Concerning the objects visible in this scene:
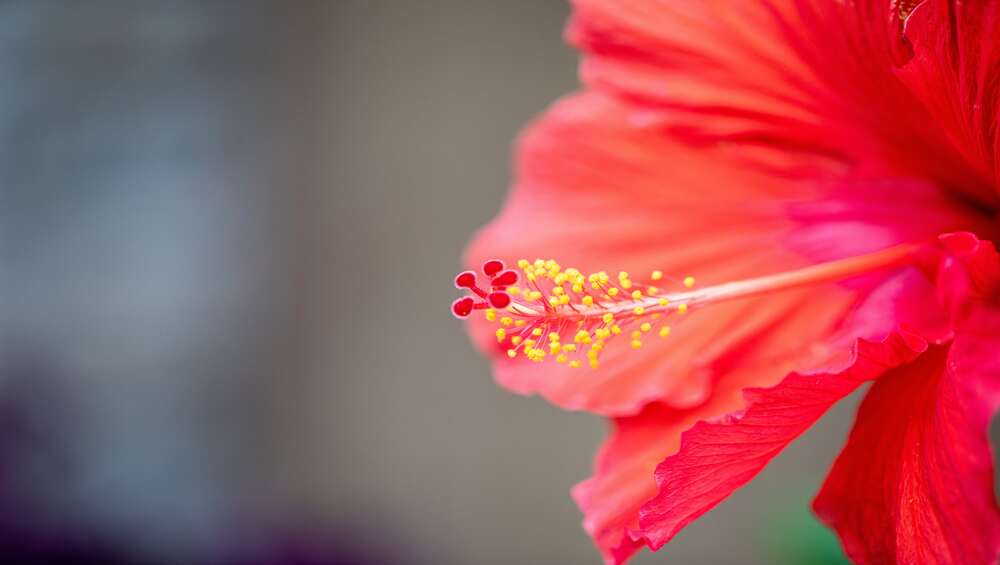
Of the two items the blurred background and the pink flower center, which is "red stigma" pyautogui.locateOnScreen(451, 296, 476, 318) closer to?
the pink flower center

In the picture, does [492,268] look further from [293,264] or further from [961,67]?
[293,264]

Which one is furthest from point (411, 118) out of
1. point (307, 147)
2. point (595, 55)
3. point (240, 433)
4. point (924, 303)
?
point (924, 303)

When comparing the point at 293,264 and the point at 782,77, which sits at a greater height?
the point at 293,264

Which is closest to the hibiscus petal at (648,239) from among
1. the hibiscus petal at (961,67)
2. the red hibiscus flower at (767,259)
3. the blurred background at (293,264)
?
the red hibiscus flower at (767,259)

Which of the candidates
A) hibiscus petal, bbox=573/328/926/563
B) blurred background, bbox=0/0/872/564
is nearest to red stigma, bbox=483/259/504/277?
hibiscus petal, bbox=573/328/926/563

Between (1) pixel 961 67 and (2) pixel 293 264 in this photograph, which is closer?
(1) pixel 961 67

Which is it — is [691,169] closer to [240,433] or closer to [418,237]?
[418,237]

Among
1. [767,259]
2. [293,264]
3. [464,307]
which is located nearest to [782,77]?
[767,259]

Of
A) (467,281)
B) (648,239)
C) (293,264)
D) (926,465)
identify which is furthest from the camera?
(293,264)
